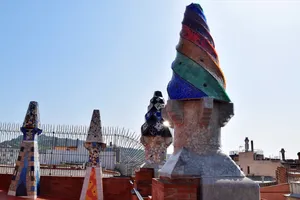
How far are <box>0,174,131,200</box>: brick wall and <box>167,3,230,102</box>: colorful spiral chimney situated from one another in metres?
8.49

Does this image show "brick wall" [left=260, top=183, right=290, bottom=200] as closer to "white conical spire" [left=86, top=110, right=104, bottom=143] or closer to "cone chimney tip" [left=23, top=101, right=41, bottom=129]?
"white conical spire" [left=86, top=110, right=104, bottom=143]

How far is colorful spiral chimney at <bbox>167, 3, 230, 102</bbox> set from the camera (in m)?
2.93

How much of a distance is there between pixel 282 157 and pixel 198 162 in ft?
94.7

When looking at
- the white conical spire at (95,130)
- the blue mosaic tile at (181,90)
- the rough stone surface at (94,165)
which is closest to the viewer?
the blue mosaic tile at (181,90)

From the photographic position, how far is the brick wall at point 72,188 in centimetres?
1094

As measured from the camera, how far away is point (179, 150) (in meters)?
2.92

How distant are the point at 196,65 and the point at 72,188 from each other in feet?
31.3

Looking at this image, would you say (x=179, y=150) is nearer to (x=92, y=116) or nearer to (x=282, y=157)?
(x=92, y=116)

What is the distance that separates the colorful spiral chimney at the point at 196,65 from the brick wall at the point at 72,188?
27.9ft

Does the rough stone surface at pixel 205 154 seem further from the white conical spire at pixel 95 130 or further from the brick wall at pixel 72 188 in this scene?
the brick wall at pixel 72 188

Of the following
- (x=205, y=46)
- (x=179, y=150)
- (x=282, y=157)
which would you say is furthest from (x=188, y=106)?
(x=282, y=157)

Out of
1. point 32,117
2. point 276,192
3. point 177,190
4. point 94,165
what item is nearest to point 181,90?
point 177,190

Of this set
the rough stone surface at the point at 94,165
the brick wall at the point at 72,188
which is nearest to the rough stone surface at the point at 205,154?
the rough stone surface at the point at 94,165

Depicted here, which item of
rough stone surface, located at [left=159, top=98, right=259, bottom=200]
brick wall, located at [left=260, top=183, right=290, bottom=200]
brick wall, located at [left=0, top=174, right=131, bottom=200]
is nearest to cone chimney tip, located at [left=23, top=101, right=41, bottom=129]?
brick wall, located at [left=0, top=174, right=131, bottom=200]
